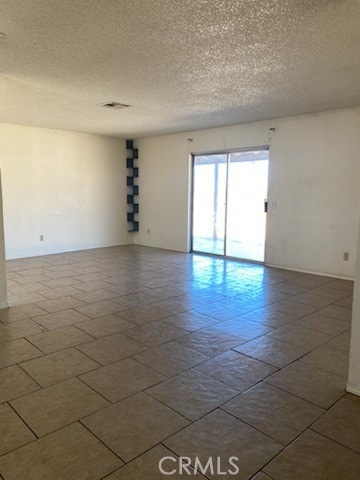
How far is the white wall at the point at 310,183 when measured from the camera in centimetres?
514

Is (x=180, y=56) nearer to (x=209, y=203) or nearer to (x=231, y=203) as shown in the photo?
(x=231, y=203)

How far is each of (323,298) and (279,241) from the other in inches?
71.1

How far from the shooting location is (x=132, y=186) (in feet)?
28.0

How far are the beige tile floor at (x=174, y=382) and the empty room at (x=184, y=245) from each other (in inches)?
0.5

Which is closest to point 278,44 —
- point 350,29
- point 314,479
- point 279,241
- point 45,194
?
point 350,29

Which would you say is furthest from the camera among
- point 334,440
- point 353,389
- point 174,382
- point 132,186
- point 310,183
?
point 132,186

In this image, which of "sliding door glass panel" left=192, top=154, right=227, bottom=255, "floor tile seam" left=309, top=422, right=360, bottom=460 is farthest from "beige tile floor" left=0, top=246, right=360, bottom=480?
"sliding door glass panel" left=192, top=154, right=227, bottom=255

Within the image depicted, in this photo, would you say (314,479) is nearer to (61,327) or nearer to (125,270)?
(61,327)

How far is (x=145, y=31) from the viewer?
269 centimetres

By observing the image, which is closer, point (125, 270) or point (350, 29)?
point (350, 29)

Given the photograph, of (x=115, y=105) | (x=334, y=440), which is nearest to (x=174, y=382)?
(x=334, y=440)

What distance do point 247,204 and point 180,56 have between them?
372 centimetres

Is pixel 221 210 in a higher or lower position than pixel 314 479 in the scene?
higher

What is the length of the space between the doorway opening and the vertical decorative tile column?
1.72 metres
